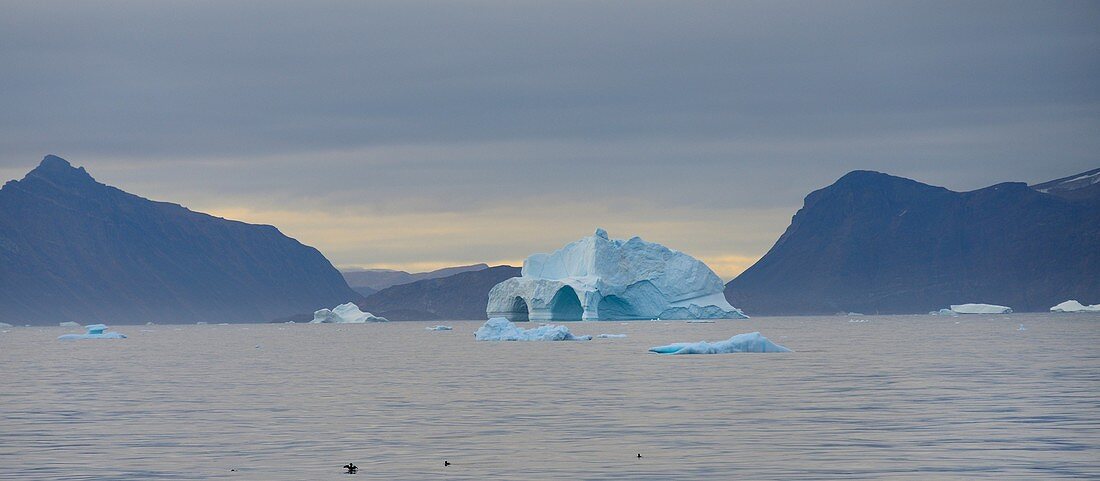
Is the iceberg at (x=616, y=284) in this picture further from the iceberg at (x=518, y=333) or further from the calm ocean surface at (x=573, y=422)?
the calm ocean surface at (x=573, y=422)

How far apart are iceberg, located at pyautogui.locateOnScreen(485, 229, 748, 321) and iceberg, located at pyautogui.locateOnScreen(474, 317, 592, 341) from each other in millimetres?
38635

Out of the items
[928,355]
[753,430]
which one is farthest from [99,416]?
[928,355]

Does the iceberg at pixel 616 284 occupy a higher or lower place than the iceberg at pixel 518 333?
higher

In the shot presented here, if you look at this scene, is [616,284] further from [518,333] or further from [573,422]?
[573,422]

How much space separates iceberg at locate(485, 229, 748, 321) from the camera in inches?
5251

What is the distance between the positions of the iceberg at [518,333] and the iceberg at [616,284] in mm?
38635

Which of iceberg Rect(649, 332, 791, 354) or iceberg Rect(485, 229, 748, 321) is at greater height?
iceberg Rect(485, 229, 748, 321)

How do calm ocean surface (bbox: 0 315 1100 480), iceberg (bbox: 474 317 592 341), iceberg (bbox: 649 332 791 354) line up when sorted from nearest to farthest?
calm ocean surface (bbox: 0 315 1100 480) → iceberg (bbox: 649 332 791 354) → iceberg (bbox: 474 317 592 341)

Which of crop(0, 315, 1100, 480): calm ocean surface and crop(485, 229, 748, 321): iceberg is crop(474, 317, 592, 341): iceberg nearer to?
crop(0, 315, 1100, 480): calm ocean surface

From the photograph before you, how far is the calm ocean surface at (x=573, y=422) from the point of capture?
71.7 feet

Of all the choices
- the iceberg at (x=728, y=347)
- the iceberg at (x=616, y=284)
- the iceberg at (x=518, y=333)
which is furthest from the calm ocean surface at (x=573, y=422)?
the iceberg at (x=616, y=284)

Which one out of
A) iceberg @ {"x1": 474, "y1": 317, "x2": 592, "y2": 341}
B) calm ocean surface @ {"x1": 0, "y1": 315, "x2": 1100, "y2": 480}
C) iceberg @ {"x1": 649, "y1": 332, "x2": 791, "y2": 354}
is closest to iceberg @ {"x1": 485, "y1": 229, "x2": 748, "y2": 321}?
iceberg @ {"x1": 474, "y1": 317, "x2": 592, "y2": 341}

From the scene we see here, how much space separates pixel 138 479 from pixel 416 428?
7.62 m

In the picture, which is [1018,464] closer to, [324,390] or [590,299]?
[324,390]
